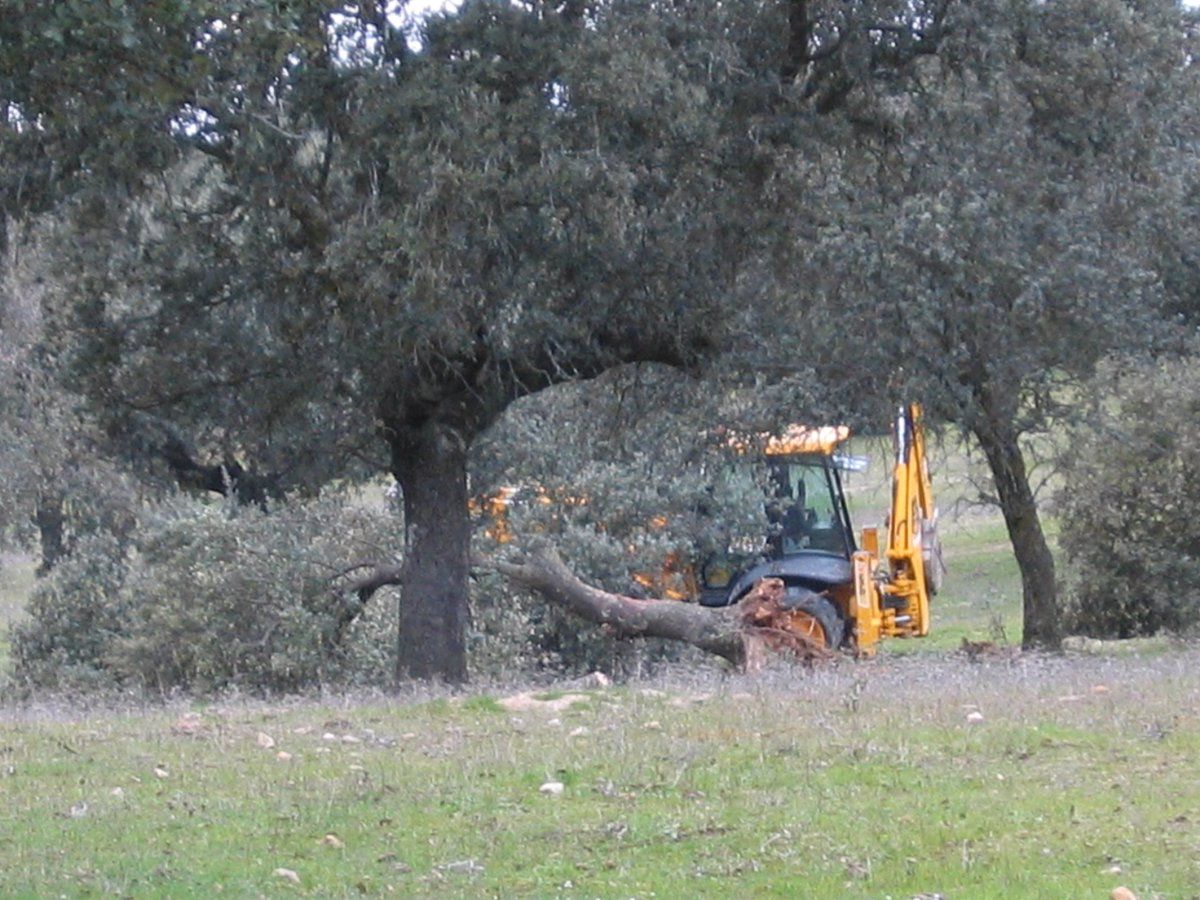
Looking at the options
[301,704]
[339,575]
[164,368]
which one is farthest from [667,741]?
[339,575]

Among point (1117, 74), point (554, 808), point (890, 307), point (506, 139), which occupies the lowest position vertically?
point (554, 808)

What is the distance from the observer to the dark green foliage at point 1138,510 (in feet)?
65.0

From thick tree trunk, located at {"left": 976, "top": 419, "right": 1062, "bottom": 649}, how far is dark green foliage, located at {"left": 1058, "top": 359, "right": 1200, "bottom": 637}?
0.93m

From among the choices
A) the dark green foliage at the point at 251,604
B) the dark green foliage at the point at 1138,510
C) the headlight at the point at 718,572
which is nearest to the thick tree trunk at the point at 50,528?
the dark green foliage at the point at 251,604

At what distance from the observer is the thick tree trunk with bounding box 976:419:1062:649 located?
18734mm

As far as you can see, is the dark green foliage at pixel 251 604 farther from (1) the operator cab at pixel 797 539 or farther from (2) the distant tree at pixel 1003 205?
(2) the distant tree at pixel 1003 205

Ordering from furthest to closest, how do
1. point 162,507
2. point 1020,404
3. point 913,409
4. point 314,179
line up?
point 162,507 → point 1020,404 → point 913,409 → point 314,179

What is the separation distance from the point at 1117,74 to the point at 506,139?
16.8 ft

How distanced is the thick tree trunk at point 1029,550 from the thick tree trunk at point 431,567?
658 cm

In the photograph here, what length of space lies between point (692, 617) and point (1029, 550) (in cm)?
597

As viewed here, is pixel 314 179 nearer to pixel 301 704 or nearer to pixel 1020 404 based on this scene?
pixel 301 704

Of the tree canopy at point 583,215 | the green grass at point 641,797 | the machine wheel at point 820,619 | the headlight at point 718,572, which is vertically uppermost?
the tree canopy at point 583,215

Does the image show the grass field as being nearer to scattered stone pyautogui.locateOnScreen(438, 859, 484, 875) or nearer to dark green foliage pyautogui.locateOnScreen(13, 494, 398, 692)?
scattered stone pyautogui.locateOnScreen(438, 859, 484, 875)

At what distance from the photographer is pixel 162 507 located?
2023cm
